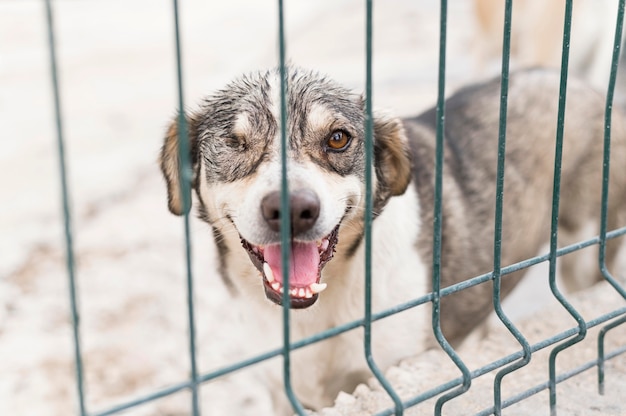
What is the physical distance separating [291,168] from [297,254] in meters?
0.26

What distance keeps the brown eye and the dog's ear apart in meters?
0.51

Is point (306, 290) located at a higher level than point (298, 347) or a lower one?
lower

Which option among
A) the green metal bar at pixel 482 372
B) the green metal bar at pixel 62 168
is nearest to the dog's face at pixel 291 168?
the green metal bar at pixel 482 372

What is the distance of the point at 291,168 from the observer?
231 centimetres

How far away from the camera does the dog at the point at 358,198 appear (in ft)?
7.91

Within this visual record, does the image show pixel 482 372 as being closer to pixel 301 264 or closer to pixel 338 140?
pixel 301 264

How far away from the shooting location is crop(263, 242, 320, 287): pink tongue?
2379 mm

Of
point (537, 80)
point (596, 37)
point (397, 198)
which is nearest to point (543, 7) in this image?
point (596, 37)

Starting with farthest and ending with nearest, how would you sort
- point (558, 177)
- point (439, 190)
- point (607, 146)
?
point (607, 146)
point (558, 177)
point (439, 190)

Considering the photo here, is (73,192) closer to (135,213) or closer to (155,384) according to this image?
(135,213)

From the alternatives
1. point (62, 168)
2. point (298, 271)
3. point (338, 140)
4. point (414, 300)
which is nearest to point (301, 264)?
point (298, 271)

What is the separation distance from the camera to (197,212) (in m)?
2.93

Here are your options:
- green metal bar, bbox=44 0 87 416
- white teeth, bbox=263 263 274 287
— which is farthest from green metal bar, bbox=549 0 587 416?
green metal bar, bbox=44 0 87 416

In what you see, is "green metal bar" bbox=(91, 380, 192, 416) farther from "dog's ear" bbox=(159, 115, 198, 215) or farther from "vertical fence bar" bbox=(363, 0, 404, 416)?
"dog's ear" bbox=(159, 115, 198, 215)
